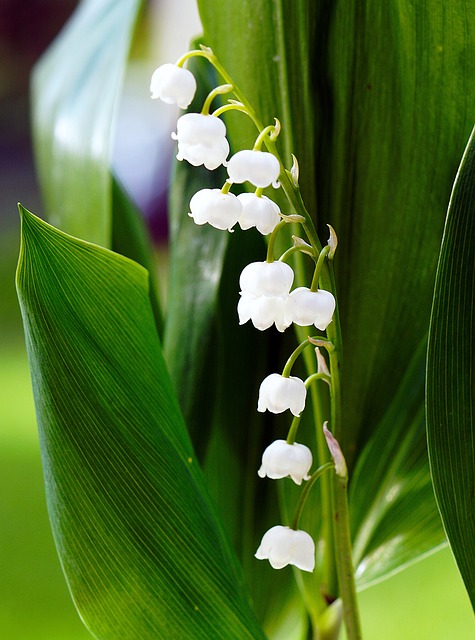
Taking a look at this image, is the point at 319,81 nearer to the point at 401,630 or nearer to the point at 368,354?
the point at 368,354

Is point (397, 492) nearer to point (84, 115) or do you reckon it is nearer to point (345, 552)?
point (345, 552)

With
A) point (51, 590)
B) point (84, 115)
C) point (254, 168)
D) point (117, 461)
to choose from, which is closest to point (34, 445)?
point (51, 590)

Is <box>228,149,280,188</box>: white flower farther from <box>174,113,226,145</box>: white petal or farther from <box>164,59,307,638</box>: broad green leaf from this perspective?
<box>164,59,307,638</box>: broad green leaf

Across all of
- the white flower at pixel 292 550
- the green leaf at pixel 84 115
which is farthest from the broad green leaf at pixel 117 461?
the green leaf at pixel 84 115

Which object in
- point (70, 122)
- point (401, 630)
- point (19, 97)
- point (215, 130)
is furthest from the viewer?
point (19, 97)

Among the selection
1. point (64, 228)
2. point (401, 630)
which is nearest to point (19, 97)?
point (64, 228)

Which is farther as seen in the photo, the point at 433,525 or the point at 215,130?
the point at 433,525
